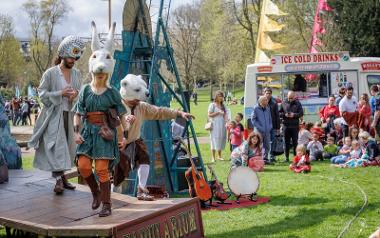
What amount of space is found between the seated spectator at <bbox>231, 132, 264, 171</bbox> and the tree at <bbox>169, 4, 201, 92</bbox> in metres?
37.6

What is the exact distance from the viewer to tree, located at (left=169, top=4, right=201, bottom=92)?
5075 cm

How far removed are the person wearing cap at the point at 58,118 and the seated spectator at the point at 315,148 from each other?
27.2 feet

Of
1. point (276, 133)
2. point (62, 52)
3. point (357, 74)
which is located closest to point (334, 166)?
point (276, 133)

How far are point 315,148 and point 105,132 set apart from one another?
9268 millimetres

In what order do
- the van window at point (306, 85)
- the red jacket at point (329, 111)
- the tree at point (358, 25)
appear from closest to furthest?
the red jacket at point (329, 111) → the van window at point (306, 85) → the tree at point (358, 25)

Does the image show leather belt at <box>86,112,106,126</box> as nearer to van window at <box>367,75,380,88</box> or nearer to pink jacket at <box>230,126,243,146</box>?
pink jacket at <box>230,126,243,146</box>

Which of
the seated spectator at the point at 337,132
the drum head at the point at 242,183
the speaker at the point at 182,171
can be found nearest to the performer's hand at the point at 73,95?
the drum head at the point at 242,183

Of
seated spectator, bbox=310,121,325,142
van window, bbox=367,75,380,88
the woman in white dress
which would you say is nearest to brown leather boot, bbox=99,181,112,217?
the woman in white dress

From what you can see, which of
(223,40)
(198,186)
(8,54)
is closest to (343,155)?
(198,186)

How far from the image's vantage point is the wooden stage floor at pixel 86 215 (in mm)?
5000

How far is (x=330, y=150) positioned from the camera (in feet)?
46.3

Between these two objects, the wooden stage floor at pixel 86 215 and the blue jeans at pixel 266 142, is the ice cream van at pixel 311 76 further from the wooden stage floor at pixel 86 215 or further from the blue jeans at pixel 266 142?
the wooden stage floor at pixel 86 215

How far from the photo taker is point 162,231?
219 inches

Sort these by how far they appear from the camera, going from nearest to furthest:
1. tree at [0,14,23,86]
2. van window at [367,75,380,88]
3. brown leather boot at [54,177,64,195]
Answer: brown leather boot at [54,177,64,195] < van window at [367,75,380,88] < tree at [0,14,23,86]
